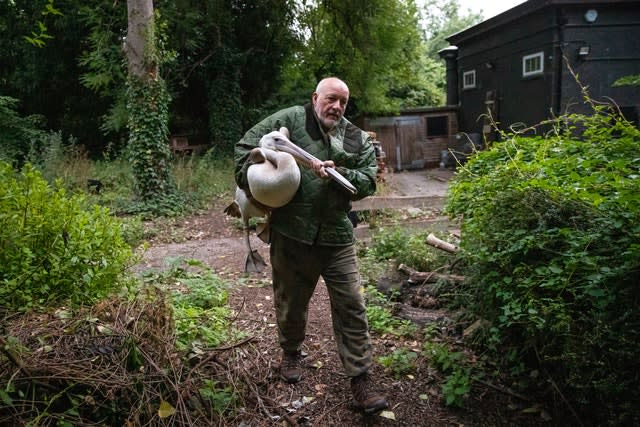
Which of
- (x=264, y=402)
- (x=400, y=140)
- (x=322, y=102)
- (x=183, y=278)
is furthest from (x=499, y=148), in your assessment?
(x=400, y=140)

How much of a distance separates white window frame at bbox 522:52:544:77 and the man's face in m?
12.3

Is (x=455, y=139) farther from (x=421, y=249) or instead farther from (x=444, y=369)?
(x=444, y=369)

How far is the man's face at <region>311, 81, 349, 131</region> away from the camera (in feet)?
10.7

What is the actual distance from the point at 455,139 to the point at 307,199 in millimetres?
16220

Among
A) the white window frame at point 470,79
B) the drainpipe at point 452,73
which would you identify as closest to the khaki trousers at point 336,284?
the white window frame at point 470,79

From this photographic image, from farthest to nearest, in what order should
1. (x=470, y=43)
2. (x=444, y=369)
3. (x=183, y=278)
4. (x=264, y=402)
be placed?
(x=470, y=43), (x=183, y=278), (x=444, y=369), (x=264, y=402)

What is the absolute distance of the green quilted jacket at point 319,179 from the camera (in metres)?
3.28

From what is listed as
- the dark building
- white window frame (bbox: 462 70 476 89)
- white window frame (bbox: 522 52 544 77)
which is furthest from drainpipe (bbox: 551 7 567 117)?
white window frame (bbox: 462 70 476 89)

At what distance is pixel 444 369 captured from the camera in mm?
3619

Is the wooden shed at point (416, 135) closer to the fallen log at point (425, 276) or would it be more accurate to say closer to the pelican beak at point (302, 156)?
the fallen log at point (425, 276)

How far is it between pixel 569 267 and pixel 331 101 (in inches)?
66.8

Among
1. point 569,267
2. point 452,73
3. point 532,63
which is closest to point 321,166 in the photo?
point 569,267

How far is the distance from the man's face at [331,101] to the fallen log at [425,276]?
227 centimetres

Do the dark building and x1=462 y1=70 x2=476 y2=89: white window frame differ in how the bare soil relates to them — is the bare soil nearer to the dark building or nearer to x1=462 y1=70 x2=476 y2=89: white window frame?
the dark building
